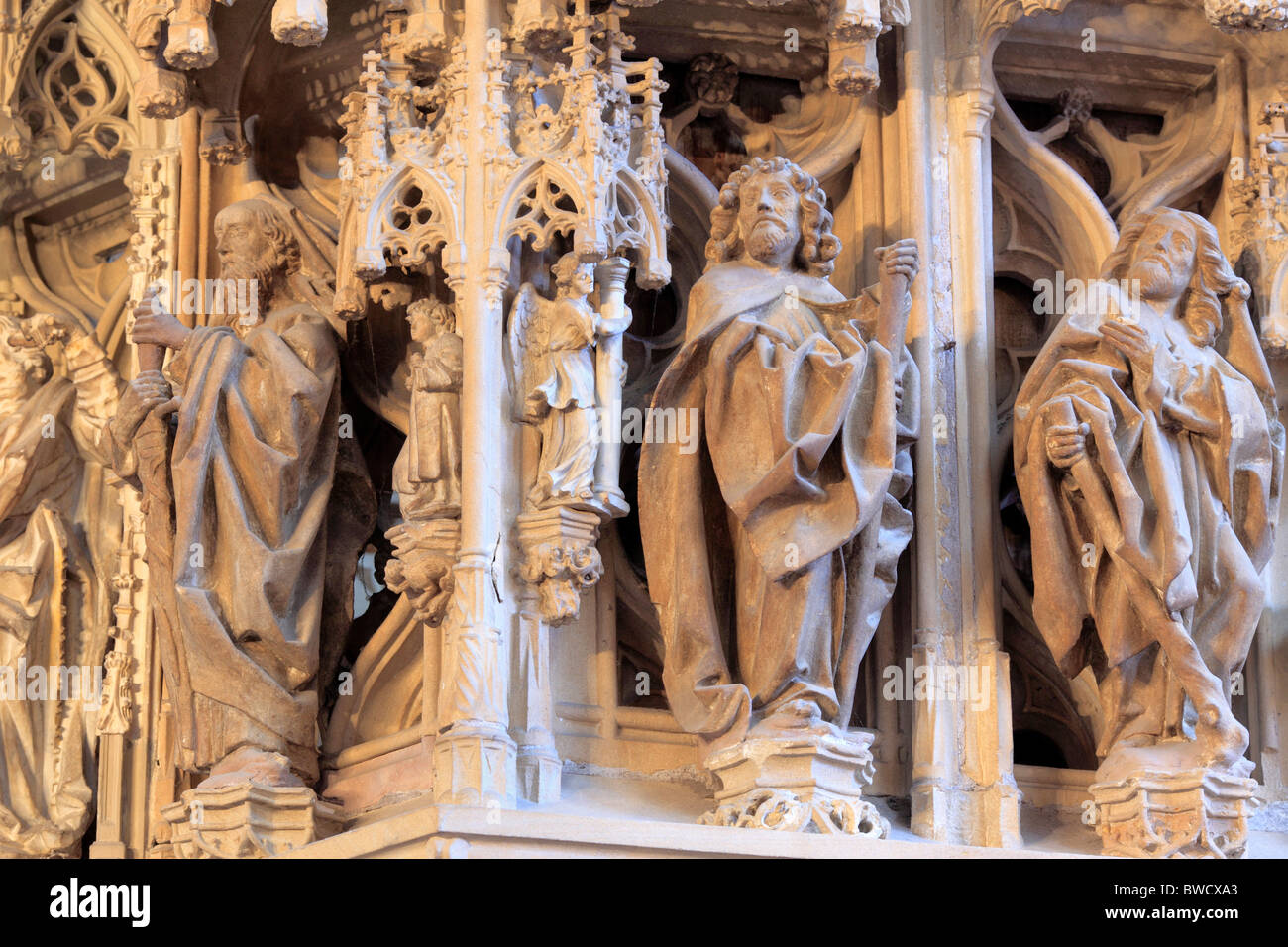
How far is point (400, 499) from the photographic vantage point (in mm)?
12664

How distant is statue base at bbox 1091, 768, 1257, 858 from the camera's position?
40.0 feet

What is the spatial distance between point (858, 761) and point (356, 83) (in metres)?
3.59

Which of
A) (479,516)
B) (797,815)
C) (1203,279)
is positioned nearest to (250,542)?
(479,516)

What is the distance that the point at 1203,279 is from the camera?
13.0 meters

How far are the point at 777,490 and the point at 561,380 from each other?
2.93ft

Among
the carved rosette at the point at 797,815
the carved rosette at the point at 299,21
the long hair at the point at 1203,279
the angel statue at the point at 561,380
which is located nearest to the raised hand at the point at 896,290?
the long hair at the point at 1203,279

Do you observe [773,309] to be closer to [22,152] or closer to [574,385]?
A: [574,385]

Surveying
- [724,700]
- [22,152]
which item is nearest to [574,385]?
[724,700]

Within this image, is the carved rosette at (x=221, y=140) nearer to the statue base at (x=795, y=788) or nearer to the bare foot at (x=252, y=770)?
the bare foot at (x=252, y=770)

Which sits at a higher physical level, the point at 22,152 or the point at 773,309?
the point at 22,152

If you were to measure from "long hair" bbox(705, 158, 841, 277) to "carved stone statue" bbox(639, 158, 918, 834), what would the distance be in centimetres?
7

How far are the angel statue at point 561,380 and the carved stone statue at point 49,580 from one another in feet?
7.48
